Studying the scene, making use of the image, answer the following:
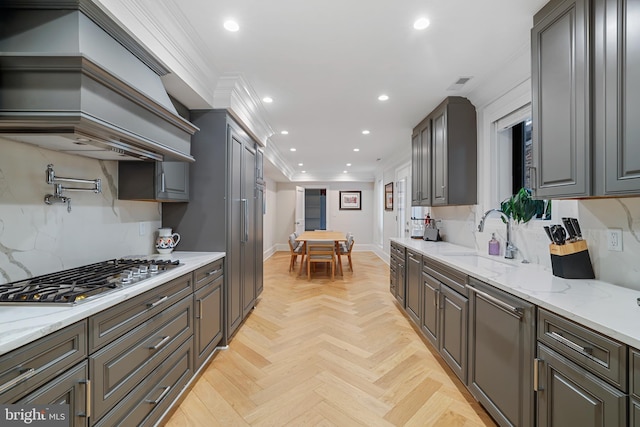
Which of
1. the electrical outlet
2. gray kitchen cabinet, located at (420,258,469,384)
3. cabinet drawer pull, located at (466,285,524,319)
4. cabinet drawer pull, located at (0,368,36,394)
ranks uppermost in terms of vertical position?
the electrical outlet

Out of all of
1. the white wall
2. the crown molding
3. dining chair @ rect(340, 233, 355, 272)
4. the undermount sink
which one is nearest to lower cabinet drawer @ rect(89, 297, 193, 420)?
the crown molding

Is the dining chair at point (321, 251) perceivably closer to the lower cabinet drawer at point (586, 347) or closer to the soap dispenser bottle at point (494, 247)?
the soap dispenser bottle at point (494, 247)

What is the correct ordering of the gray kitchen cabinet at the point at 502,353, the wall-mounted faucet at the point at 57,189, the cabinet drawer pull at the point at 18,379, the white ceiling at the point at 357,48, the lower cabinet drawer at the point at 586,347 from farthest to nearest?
the white ceiling at the point at 357,48 → the wall-mounted faucet at the point at 57,189 → the gray kitchen cabinet at the point at 502,353 → the lower cabinet drawer at the point at 586,347 → the cabinet drawer pull at the point at 18,379

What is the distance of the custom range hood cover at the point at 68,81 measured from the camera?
1.13m

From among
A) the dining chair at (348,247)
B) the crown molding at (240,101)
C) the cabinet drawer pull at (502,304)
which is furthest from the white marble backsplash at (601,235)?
the dining chair at (348,247)

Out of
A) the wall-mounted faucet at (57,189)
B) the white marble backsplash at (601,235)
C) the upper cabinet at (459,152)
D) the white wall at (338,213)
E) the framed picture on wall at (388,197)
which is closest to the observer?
the white marble backsplash at (601,235)

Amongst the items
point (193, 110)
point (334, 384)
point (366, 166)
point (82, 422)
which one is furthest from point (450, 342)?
point (366, 166)

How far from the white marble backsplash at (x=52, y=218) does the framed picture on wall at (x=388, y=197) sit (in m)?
5.67

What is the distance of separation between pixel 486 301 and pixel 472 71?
6.68 ft

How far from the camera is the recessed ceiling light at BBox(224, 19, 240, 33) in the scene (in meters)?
1.82

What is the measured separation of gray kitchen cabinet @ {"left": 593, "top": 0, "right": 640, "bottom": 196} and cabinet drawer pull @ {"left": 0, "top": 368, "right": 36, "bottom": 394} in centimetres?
240

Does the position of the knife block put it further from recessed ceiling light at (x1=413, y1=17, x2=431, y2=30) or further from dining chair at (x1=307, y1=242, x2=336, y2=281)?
dining chair at (x1=307, y1=242, x2=336, y2=281)

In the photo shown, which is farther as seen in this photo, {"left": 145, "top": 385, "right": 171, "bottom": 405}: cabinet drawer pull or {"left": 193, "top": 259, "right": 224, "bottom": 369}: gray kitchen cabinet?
{"left": 193, "top": 259, "right": 224, "bottom": 369}: gray kitchen cabinet

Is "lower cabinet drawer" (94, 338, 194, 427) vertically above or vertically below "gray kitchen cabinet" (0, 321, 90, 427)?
below
